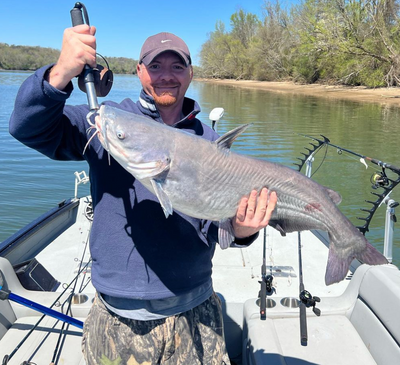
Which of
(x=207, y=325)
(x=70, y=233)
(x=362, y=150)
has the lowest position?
(x=362, y=150)

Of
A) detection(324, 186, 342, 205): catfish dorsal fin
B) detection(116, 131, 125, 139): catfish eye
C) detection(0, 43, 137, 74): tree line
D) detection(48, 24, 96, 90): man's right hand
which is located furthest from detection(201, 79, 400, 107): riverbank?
detection(0, 43, 137, 74): tree line

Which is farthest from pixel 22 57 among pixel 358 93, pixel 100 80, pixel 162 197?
pixel 162 197

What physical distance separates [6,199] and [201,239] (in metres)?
8.99

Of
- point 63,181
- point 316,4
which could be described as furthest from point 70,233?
point 316,4

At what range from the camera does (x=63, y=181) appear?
11016 millimetres

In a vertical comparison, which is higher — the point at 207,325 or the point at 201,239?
the point at 201,239

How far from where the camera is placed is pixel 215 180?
2.06m

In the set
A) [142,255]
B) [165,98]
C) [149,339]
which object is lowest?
[149,339]

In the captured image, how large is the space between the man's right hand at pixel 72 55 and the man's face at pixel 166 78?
0.50 meters

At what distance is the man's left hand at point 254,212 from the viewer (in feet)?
6.64

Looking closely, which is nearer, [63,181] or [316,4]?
[63,181]

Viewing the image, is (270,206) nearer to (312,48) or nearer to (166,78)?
(166,78)

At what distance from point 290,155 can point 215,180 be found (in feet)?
41.9

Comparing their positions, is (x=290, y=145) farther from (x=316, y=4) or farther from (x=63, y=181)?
(x=316, y=4)
